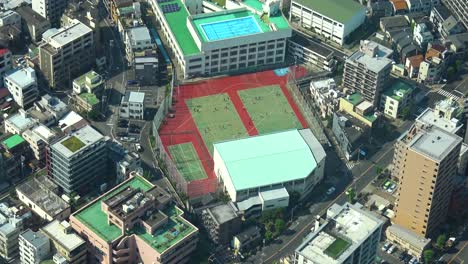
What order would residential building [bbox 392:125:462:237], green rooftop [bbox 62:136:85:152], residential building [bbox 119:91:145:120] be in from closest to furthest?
residential building [bbox 392:125:462:237]
green rooftop [bbox 62:136:85:152]
residential building [bbox 119:91:145:120]

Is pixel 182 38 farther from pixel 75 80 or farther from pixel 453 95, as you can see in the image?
pixel 453 95

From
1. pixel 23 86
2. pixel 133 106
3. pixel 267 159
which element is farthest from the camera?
pixel 23 86

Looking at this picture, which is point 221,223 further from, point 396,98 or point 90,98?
point 396,98

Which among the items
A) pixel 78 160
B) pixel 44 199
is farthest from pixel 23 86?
pixel 44 199

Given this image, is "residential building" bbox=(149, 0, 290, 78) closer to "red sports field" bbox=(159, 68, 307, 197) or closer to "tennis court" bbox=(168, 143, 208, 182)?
"red sports field" bbox=(159, 68, 307, 197)

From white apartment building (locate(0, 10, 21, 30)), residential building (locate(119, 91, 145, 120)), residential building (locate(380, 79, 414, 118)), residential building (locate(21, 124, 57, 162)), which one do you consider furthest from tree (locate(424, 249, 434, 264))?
white apartment building (locate(0, 10, 21, 30))

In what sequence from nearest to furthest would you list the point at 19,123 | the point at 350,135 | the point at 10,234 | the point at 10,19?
the point at 10,234 < the point at 19,123 < the point at 350,135 < the point at 10,19
